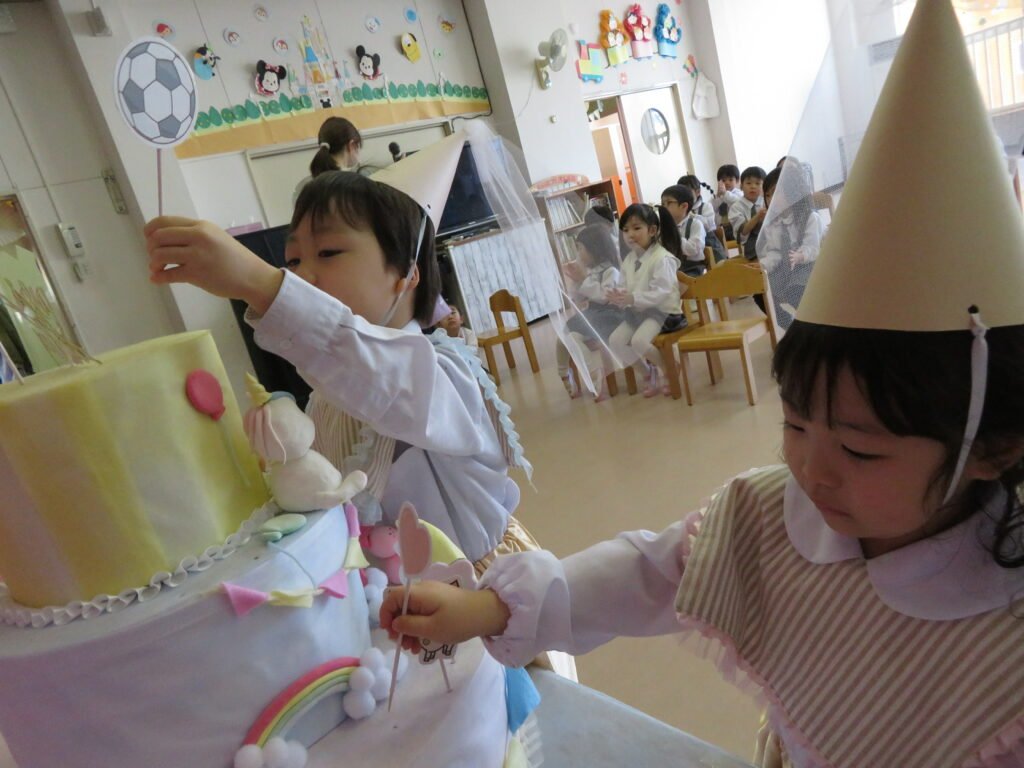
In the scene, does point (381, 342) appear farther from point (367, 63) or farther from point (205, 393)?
point (367, 63)

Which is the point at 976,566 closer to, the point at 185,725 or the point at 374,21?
the point at 185,725

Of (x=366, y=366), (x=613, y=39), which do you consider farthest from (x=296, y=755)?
(x=613, y=39)

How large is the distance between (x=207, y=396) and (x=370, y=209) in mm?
438

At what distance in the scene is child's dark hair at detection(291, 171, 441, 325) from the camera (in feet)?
2.96

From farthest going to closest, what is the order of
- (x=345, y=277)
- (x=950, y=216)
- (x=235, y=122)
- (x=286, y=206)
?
(x=286, y=206), (x=235, y=122), (x=345, y=277), (x=950, y=216)

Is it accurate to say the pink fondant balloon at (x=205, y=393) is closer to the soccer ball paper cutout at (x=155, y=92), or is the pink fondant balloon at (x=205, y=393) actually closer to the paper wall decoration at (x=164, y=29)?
the soccer ball paper cutout at (x=155, y=92)

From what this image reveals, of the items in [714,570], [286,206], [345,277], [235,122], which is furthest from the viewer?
[286,206]

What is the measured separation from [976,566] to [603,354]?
2.23 metres

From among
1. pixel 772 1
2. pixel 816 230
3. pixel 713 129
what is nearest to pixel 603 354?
pixel 816 230

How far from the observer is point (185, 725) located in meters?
0.53

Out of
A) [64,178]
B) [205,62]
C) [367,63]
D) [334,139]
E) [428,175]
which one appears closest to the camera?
[428,175]

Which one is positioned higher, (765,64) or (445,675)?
(765,64)

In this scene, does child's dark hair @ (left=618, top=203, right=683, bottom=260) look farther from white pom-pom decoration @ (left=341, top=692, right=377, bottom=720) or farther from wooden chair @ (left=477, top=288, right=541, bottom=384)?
white pom-pom decoration @ (left=341, top=692, right=377, bottom=720)

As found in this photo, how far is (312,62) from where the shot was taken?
4504 mm
